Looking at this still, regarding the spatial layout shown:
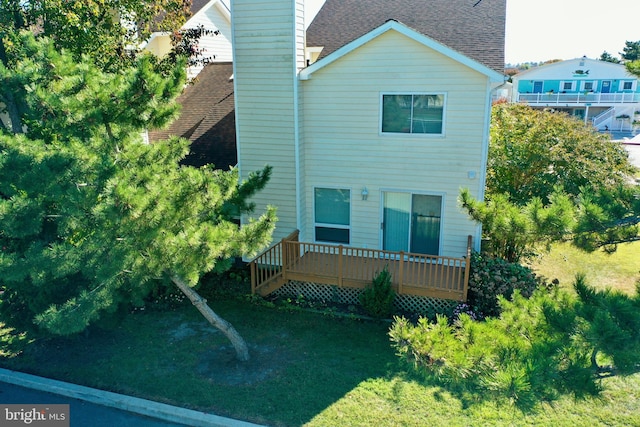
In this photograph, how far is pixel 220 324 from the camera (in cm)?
880

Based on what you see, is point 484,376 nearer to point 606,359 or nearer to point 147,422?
point 606,359

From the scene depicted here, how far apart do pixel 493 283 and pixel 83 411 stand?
835 cm

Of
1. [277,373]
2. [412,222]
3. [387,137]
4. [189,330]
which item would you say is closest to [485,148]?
[387,137]

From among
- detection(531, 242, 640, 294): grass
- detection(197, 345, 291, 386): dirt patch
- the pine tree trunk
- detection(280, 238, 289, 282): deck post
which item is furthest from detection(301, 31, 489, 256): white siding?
the pine tree trunk

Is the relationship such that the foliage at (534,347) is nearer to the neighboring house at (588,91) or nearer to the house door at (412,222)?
the house door at (412,222)

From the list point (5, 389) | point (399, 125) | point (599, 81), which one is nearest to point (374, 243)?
point (399, 125)

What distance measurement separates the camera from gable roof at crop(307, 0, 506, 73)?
11.4 metres

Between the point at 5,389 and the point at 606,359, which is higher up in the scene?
the point at 606,359

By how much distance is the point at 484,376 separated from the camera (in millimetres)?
4547

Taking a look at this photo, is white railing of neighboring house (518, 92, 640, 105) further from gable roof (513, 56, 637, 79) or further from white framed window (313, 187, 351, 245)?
white framed window (313, 187, 351, 245)

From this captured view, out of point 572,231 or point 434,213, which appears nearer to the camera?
point 572,231

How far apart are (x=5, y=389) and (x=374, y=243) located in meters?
8.31

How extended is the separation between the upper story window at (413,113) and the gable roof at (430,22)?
141 centimetres

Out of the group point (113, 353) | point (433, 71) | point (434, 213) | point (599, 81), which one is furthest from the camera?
point (599, 81)
